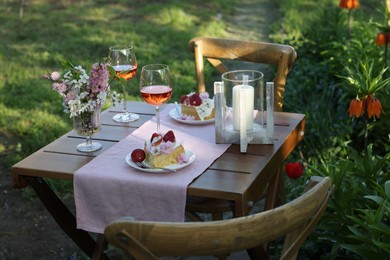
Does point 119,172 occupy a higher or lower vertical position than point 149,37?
higher

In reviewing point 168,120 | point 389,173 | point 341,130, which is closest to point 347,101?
point 341,130

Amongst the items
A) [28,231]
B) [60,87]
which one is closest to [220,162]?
[60,87]

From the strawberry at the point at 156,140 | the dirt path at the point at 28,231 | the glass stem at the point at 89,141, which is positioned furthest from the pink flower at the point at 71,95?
the dirt path at the point at 28,231

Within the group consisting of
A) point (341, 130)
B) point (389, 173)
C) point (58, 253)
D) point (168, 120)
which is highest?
point (168, 120)

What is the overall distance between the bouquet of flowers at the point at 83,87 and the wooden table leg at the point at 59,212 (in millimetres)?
316

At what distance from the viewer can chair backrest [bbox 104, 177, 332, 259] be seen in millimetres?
1698

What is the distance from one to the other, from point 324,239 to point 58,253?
4.85 ft

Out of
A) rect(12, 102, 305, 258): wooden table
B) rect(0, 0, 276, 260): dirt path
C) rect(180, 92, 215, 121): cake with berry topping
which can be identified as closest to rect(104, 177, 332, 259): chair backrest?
rect(12, 102, 305, 258): wooden table

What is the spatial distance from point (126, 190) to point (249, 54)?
145 centimetres

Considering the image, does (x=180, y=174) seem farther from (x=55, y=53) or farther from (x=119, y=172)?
(x=55, y=53)

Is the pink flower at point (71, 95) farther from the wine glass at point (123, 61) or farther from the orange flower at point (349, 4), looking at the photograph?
the orange flower at point (349, 4)

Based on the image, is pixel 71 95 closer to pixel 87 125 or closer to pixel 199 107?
pixel 87 125

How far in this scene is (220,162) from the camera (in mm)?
2590

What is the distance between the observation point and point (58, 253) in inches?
150
